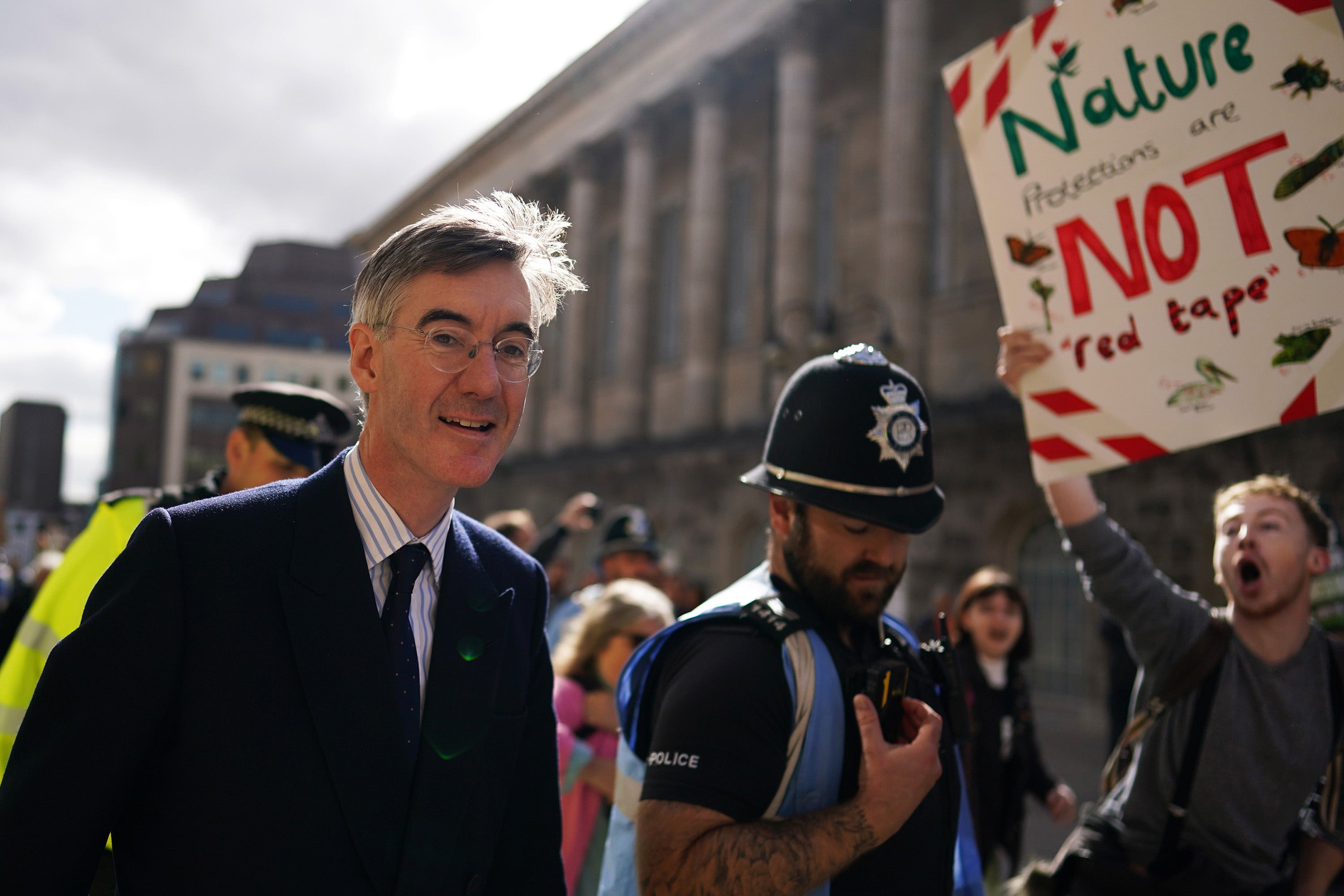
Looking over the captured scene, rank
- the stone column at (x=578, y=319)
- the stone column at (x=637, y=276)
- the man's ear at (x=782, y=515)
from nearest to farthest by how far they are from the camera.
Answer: the man's ear at (x=782, y=515), the stone column at (x=637, y=276), the stone column at (x=578, y=319)

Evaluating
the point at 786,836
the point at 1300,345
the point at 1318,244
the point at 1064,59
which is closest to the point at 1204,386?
the point at 1300,345

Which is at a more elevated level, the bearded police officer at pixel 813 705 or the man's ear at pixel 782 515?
the man's ear at pixel 782 515

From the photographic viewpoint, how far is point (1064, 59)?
A: 319cm

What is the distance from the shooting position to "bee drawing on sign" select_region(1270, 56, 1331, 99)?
8.68 feet

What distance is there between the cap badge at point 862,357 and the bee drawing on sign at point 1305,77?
141 cm

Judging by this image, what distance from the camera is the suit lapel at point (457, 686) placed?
1.61 meters

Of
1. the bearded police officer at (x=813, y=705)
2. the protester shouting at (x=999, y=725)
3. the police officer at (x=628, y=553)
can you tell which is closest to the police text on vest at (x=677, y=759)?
the bearded police officer at (x=813, y=705)

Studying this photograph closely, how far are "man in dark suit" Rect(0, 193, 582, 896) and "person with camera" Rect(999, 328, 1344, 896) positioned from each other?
6.39ft

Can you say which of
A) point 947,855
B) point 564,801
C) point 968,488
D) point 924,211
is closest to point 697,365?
point 924,211

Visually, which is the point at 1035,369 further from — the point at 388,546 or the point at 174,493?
the point at 174,493

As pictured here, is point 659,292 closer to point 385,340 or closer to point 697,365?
point 697,365

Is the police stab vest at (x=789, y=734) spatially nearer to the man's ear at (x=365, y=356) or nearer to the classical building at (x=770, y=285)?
the man's ear at (x=365, y=356)

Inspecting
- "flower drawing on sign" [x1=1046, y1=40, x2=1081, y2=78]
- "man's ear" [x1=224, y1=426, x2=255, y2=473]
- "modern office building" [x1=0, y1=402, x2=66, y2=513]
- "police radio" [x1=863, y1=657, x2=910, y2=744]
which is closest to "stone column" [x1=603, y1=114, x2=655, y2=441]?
"man's ear" [x1=224, y1=426, x2=255, y2=473]

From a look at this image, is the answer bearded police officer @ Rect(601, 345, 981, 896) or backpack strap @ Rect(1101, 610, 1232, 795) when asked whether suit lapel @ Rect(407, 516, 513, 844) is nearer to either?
bearded police officer @ Rect(601, 345, 981, 896)
